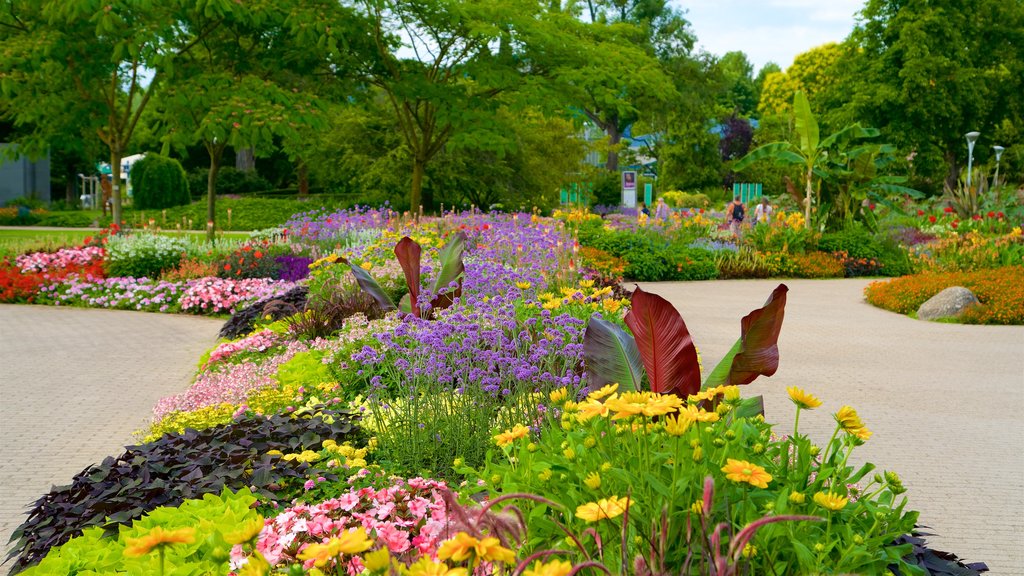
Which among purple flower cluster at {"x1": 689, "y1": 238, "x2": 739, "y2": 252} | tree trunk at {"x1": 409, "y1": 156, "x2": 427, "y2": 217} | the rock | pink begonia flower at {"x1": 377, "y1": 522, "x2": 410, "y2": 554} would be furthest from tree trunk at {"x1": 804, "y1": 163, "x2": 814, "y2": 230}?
pink begonia flower at {"x1": 377, "y1": 522, "x2": 410, "y2": 554}

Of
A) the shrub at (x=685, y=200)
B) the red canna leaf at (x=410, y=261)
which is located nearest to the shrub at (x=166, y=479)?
the red canna leaf at (x=410, y=261)

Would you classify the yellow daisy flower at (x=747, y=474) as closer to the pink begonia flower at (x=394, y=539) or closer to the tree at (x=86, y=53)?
the pink begonia flower at (x=394, y=539)

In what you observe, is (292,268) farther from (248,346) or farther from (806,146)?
(806,146)

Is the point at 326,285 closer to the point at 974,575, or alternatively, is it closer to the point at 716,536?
the point at 974,575

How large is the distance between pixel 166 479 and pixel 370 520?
3.91ft

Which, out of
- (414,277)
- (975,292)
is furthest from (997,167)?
(414,277)

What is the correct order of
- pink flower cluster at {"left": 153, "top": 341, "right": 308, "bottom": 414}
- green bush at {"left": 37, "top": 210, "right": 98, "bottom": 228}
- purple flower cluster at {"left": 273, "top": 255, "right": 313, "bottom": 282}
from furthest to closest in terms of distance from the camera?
green bush at {"left": 37, "top": 210, "right": 98, "bottom": 228}, purple flower cluster at {"left": 273, "top": 255, "right": 313, "bottom": 282}, pink flower cluster at {"left": 153, "top": 341, "right": 308, "bottom": 414}

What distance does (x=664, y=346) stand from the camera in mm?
3844

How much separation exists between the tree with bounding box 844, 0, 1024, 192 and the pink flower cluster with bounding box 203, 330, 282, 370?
34178 millimetres

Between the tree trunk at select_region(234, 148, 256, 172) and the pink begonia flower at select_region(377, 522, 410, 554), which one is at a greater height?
the tree trunk at select_region(234, 148, 256, 172)

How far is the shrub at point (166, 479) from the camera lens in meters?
3.27

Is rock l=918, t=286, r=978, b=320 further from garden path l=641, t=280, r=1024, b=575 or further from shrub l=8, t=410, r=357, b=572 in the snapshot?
shrub l=8, t=410, r=357, b=572

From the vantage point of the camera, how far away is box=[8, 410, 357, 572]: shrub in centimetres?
327

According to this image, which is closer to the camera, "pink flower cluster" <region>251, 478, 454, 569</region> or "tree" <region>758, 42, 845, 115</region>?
"pink flower cluster" <region>251, 478, 454, 569</region>
